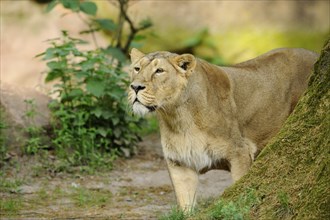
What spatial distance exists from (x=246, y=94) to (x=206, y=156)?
89 cm

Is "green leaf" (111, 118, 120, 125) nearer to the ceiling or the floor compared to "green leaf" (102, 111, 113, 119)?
nearer to the floor

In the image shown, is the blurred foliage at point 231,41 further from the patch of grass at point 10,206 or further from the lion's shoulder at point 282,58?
the patch of grass at point 10,206

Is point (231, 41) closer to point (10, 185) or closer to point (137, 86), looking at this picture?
point (10, 185)

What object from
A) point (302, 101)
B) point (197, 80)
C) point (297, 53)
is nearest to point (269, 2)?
point (297, 53)

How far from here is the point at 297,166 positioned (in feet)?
17.9

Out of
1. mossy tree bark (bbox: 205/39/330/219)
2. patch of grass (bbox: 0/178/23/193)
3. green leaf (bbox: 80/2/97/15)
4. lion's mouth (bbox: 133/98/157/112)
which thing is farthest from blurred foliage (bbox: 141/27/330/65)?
mossy tree bark (bbox: 205/39/330/219)

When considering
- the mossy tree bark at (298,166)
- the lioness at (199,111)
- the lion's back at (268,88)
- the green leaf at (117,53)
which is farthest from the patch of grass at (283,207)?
the green leaf at (117,53)

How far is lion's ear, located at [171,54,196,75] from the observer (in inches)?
294

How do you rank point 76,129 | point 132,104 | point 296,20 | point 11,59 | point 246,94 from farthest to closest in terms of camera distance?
point 296,20
point 11,59
point 76,129
point 246,94
point 132,104

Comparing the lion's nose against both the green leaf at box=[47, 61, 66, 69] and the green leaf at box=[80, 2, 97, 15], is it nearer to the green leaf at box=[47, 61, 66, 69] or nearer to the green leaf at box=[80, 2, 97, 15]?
the green leaf at box=[47, 61, 66, 69]

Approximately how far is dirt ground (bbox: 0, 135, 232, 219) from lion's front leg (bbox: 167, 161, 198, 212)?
0.63m

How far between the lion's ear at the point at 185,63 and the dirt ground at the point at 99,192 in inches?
57.6

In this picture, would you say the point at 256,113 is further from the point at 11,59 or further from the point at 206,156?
the point at 11,59

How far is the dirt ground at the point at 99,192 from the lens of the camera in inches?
333
